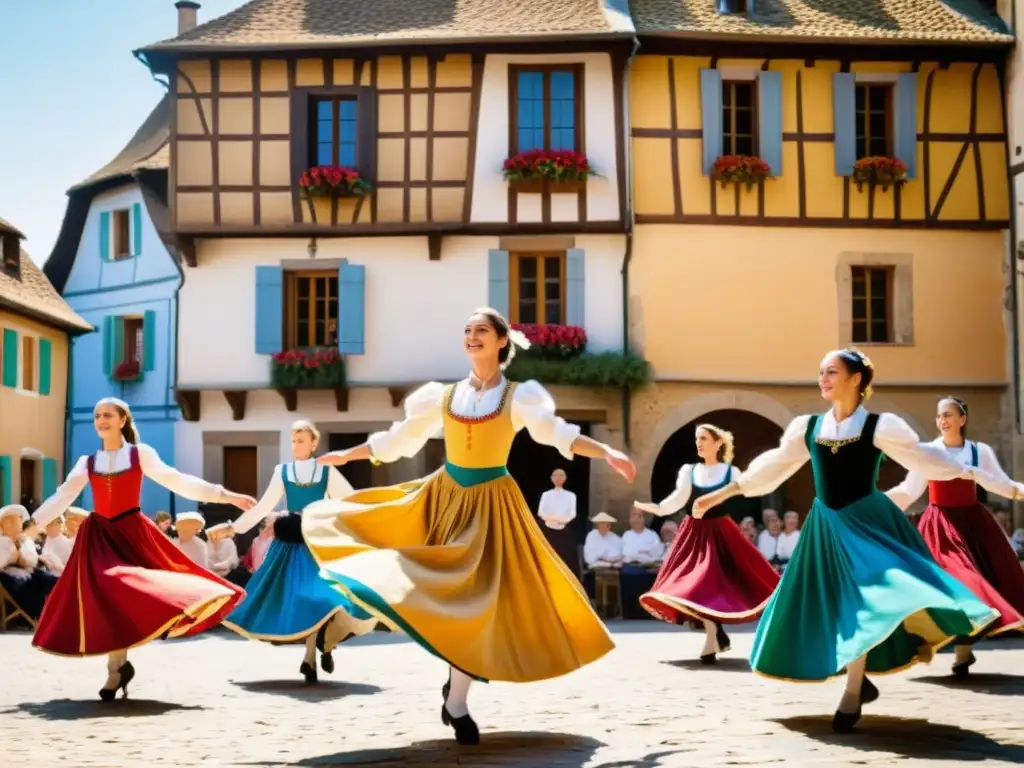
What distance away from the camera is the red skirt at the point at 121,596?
8.92 m

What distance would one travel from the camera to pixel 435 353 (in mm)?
24250

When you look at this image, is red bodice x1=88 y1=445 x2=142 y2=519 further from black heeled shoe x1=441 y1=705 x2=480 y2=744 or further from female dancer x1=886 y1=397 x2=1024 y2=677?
female dancer x1=886 y1=397 x2=1024 y2=677

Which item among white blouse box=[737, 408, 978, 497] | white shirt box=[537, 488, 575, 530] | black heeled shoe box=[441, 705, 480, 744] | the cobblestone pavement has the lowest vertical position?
the cobblestone pavement

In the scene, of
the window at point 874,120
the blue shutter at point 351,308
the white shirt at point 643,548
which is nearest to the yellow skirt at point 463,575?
the white shirt at point 643,548

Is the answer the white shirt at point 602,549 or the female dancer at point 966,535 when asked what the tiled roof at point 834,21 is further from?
the female dancer at point 966,535

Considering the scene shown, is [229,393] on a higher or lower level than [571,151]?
lower

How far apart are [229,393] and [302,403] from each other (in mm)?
1098

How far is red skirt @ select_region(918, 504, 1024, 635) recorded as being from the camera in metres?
10.1

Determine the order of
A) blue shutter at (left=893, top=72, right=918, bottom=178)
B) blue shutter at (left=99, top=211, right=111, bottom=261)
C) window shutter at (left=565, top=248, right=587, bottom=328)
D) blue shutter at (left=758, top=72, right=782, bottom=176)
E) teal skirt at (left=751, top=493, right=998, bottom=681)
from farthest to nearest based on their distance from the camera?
blue shutter at (left=99, top=211, right=111, bottom=261) < blue shutter at (left=893, top=72, right=918, bottom=178) < blue shutter at (left=758, top=72, right=782, bottom=176) < window shutter at (left=565, top=248, right=587, bottom=328) < teal skirt at (left=751, top=493, right=998, bottom=681)

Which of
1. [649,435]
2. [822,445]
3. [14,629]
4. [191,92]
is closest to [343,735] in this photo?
[822,445]

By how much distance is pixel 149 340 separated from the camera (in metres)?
33.4

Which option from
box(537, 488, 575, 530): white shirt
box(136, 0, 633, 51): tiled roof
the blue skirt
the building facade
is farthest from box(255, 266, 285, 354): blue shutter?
the blue skirt

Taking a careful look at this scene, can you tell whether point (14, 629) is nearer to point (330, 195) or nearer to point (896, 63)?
point (330, 195)

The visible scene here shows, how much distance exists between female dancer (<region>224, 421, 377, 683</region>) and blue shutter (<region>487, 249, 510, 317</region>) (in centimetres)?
1295
